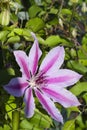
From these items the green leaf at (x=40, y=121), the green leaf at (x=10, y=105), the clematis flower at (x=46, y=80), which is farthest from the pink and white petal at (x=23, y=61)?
the green leaf at (x=40, y=121)

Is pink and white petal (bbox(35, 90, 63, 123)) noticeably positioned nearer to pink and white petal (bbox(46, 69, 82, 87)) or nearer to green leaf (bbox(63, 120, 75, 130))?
pink and white petal (bbox(46, 69, 82, 87))

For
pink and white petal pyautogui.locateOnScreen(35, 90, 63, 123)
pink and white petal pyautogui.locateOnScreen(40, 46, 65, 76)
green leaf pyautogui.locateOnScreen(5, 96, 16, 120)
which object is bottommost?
A: green leaf pyautogui.locateOnScreen(5, 96, 16, 120)

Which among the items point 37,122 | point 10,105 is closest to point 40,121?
point 37,122

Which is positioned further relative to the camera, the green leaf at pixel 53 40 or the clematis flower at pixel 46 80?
the green leaf at pixel 53 40

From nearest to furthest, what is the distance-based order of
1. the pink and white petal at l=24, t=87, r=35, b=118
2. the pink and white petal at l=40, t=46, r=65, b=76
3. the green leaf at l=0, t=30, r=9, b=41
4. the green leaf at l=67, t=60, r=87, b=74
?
the pink and white petal at l=24, t=87, r=35, b=118 < the pink and white petal at l=40, t=46, r=65, b=76 < the green leaf at l=0, t=30, r=9, b=41 < the green leaf at l=67, t=60, r=87, b=74

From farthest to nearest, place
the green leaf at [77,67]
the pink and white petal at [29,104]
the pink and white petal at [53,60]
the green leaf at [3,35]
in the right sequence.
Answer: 1. the green leaf at [77,67]
2. the green leaf at [3,35]
3. the pink and white petal at [53,60]
4. the pink and white petal at [29,104]

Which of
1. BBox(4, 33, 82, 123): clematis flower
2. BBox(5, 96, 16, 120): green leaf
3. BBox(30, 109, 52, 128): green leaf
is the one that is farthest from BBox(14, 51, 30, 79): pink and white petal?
BBox(30, 109, 52, 128): green leaf

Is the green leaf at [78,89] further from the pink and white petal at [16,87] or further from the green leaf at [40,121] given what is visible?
the pink and white petal at [16,87]
